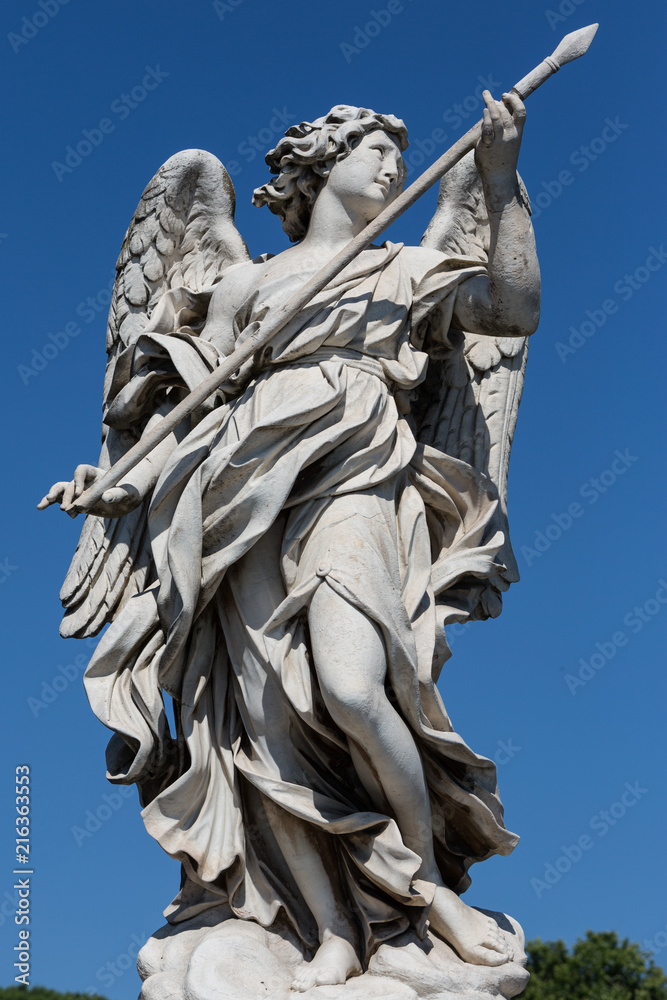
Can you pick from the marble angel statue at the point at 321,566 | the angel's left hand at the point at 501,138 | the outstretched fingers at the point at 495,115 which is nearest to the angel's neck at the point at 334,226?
the marble angel statue at the point at 321,566

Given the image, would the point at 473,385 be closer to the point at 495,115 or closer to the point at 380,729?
the point at 495,115

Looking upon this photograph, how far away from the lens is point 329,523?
5.84 m

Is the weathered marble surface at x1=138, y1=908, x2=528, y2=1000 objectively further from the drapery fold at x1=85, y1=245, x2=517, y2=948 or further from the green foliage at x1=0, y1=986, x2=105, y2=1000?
the green foliage at x1=0, y1=986, x2=105, y2=1000

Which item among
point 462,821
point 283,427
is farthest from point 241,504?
point 462,821

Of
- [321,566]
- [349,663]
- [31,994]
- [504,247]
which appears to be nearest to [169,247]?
[504,247]

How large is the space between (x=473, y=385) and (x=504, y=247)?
100 centimetres

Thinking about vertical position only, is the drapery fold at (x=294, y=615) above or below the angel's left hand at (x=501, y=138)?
below

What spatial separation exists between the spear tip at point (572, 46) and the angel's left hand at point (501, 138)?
27 cm

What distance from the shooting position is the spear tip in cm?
589

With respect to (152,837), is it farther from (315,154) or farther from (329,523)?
(315,154)

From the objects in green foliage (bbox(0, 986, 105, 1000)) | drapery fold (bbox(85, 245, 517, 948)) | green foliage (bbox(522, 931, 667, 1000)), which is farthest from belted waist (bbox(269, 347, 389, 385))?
green foliage (bbox(522, 931, 667, 1000))

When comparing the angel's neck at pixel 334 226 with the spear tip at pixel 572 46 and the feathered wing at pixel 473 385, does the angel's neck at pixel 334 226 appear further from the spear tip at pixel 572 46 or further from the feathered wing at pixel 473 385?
the spear tip at pixel 572 46

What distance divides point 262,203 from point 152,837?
3036mm

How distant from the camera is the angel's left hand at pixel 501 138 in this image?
580cm
